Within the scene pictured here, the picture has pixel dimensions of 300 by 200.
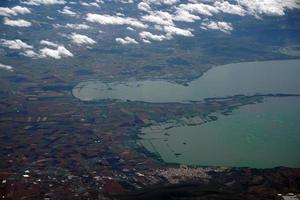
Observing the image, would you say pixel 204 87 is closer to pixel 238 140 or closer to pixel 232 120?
pixel 232 120

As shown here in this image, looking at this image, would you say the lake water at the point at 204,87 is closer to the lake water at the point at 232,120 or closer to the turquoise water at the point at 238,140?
the lake water at the point at 232,120

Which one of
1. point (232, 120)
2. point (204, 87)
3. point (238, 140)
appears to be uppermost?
point (204, 87)

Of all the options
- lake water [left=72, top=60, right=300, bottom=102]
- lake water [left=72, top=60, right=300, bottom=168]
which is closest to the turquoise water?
lake water [left=72, top=60, right=300, bottom=168]

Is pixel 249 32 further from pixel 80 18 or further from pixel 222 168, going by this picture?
pixel 222 168

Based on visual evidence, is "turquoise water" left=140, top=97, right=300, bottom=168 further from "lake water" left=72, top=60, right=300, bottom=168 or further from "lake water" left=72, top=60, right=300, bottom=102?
"lake water" left=72, top=60, right=300, bottom=102

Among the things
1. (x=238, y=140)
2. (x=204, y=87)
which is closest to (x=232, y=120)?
(x=238, y=140)
